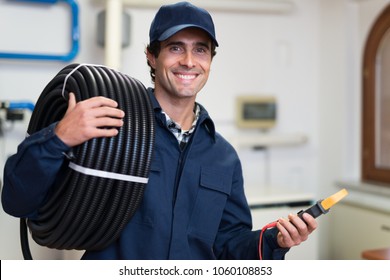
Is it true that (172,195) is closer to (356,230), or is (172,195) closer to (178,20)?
(178,20)

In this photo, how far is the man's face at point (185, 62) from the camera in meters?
1.23

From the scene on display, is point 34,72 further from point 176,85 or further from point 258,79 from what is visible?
point 176,85

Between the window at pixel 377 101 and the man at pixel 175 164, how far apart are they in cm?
221

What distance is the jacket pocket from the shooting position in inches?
51.6

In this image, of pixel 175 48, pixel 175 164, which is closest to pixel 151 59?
pixel 175 48

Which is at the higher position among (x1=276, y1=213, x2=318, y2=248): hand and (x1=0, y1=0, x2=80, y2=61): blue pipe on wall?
(x1=0, y1=0, x2=80, y2=61): blue pipe on wall

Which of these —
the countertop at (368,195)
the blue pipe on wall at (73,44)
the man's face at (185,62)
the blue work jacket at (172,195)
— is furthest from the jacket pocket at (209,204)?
the countertop at (368,195)

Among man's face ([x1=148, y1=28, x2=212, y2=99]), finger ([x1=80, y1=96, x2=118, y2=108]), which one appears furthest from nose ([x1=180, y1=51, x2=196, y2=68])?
finger ([x1=80, y1=96, x2=118, y2=108])

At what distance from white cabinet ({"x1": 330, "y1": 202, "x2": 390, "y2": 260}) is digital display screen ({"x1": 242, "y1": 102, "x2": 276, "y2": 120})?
78 centimetres

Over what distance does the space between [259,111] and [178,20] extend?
2.21 m

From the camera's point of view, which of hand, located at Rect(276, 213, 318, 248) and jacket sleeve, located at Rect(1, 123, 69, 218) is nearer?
jacket sleeve, located at Rect(1, 123, 69, 218)

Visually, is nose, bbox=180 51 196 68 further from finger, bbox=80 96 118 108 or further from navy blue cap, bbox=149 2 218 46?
finger, bbox=80 96 118 108

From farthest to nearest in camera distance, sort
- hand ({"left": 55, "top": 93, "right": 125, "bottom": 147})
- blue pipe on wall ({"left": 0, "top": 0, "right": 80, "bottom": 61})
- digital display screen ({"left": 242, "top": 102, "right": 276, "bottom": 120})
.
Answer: digital display screen ({"left": 242, "top": 102, "right": 276, "bottom": 120}) → blue pipe on wall ({"left": 0, "top": 0, "right": 80, "bottom": 61}) → hand ({"left": 55, "top": 93, "right": 125, "bottom": 147})

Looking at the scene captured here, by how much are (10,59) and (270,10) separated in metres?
1.61
